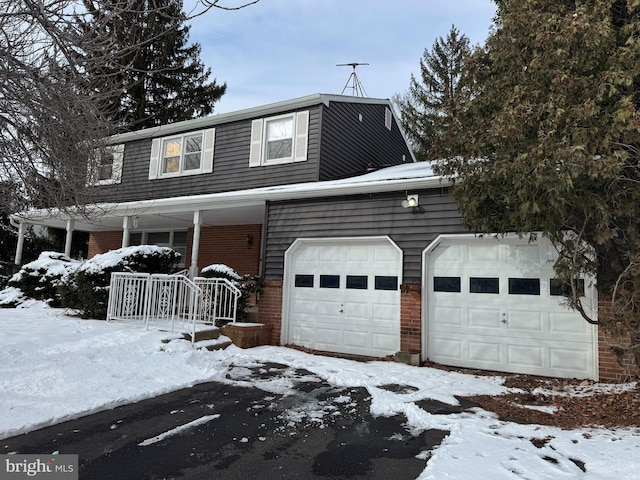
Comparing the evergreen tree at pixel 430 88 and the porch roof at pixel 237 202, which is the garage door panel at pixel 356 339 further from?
the evergreen tree at pixel 430 88

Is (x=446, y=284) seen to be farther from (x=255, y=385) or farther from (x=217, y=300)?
(x=217, y=300)

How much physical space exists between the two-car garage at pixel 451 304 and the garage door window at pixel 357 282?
21 mm

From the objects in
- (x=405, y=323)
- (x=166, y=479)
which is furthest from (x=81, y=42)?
(x=405, y=323)

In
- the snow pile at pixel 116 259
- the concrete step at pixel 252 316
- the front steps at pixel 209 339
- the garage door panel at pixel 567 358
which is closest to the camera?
the garage door panel at pixel 567 358

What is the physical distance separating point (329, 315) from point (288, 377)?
8.47ft

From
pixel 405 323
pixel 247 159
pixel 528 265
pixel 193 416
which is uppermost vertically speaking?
pixel 247 159

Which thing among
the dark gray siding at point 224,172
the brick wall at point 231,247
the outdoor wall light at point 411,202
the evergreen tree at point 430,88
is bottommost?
the brick wall at point 231,247

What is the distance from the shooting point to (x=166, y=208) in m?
11.7

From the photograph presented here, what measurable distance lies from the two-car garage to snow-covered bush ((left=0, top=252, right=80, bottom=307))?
254 inches

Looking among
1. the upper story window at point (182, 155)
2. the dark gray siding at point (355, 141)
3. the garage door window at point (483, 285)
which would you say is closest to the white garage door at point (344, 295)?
the garage door window at point (483, 285)

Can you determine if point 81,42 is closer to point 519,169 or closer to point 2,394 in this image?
point 2,394

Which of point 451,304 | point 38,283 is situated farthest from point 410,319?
point 38,283

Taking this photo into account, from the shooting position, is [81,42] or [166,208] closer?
[81,42]

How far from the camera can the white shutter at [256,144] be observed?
12.1m
